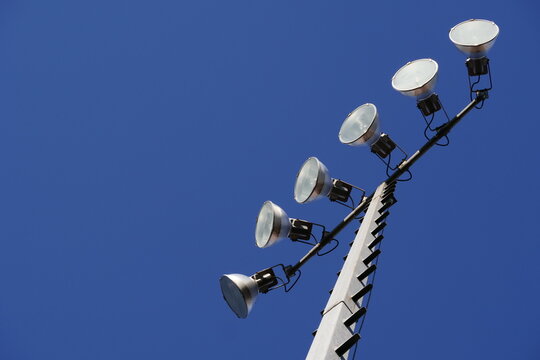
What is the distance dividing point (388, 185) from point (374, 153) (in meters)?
0.47

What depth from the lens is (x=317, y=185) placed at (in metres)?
6.52

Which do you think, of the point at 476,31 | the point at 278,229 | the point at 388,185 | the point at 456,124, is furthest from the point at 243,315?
the point at 476,31

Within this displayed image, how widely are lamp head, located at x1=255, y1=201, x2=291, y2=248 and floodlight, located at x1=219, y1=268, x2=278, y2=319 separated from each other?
0.36 m

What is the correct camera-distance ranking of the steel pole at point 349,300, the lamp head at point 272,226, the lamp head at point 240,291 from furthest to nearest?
the lamp head at point 272,226 → the lamp head at point 240,291 → the steel pole at point 349,300

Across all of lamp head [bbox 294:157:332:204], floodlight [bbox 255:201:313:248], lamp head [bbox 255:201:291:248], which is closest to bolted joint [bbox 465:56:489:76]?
lamp head [bbox 294:157:332:204]

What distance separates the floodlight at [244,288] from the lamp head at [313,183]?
0.96 meters

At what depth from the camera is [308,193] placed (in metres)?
6.60

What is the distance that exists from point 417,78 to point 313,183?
1563mm

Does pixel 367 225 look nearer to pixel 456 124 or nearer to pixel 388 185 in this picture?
pixel 388 185

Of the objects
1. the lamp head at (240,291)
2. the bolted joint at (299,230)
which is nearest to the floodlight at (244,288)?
the lamp head at (240,291)

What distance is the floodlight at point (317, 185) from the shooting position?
6.56 metres

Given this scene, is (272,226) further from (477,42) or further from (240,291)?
(477,42)

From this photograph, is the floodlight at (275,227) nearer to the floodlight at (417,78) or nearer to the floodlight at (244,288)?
the floodlight at (244,288)

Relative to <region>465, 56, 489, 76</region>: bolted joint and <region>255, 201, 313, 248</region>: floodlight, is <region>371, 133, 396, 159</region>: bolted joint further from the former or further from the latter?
<region>465, 56, 489, 76</region>: bolted joint
